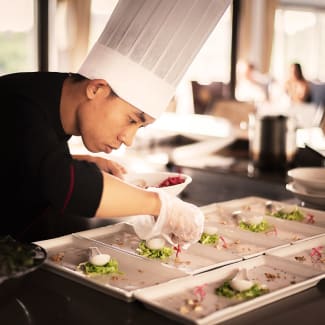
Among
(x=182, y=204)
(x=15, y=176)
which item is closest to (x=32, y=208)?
(x=15, y=176)

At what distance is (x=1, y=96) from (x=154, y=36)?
395 millimetres

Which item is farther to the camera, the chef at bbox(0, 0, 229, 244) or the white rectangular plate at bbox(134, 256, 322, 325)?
the chef at bbox(0, 0, 229, 244)

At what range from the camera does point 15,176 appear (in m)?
1.42

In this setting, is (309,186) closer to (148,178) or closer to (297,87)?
(148,178)

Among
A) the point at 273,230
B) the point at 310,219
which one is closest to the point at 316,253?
the point at 273,230

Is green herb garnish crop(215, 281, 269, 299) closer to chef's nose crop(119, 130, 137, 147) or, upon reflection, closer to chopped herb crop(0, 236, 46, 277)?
chopped herb crop(0, 236, 46, 277)

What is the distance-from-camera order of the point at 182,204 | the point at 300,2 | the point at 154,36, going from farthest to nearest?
the point at 300,2
the point at 154,36
the point at 182,204

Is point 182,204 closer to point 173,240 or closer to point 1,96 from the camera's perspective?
point 173,240

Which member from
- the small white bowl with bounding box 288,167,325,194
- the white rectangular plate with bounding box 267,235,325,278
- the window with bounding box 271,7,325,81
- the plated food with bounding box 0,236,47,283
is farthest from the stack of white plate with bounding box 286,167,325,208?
the window with bounding box 271,7,325,81

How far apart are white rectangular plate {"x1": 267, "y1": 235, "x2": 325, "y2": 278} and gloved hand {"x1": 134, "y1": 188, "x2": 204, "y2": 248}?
0.18 metres

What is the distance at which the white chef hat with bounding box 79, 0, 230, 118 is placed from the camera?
153 centimetres

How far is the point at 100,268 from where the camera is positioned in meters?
1.30

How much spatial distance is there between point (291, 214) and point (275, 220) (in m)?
0.09

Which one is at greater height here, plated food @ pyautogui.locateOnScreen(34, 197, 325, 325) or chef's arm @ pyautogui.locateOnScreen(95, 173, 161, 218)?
chef's arm @ pyautogui.locateOnScreen(95, 173, 161, 218)
